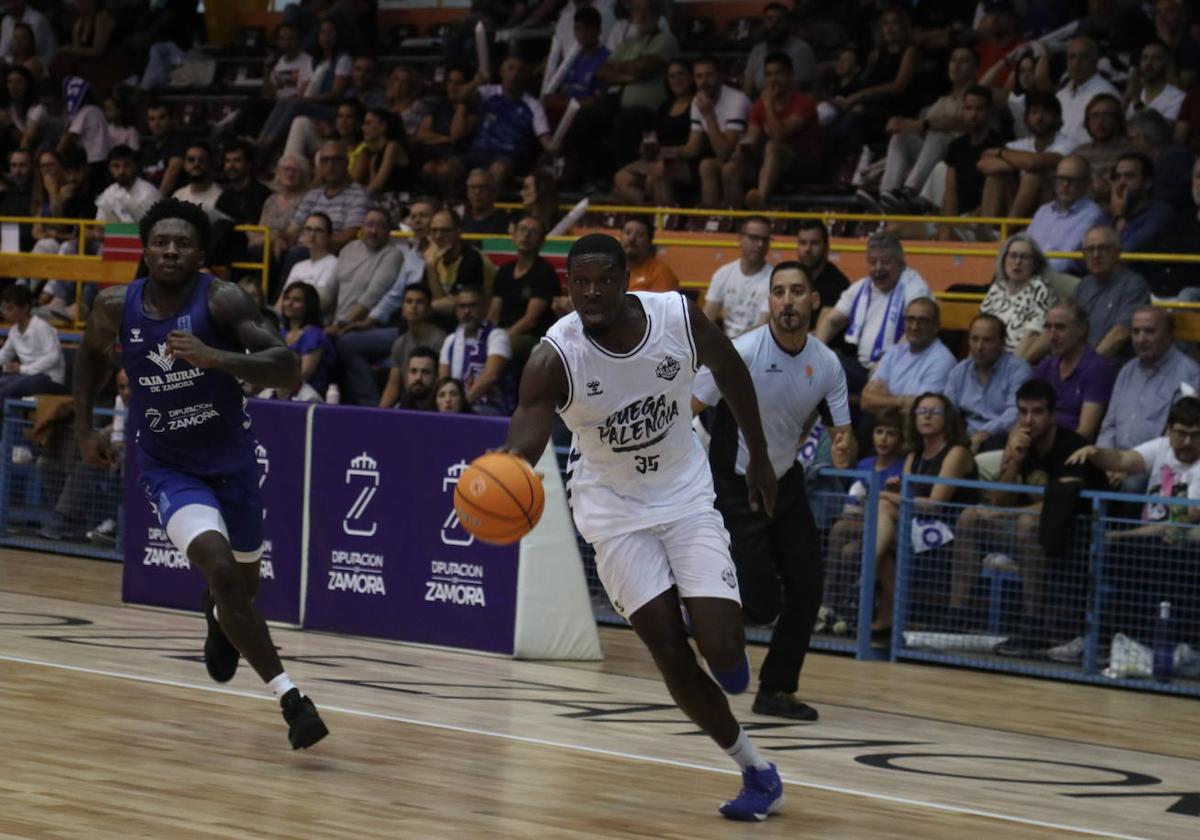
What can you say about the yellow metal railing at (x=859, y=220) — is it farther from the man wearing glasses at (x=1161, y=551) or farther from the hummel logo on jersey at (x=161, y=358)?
the hummel logo on jersey at (x=161, y=358)

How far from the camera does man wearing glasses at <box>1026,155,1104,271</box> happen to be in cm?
1327

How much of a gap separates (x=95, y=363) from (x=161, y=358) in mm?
937

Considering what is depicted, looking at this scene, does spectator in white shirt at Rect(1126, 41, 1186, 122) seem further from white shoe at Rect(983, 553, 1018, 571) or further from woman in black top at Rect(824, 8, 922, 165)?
white shoe at Rect(983, 553, 1018, 571)

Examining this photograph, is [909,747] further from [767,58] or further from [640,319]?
[767,58]

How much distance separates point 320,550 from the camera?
1207cm


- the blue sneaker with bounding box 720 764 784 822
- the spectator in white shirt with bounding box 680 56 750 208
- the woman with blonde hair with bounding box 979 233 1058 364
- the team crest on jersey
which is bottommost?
the blue sneaker with bounding box 720 764 784 822

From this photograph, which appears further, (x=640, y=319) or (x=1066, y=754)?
(x=1066, y=754)

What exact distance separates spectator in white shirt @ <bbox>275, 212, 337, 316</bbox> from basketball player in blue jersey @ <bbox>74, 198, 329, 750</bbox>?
7.57 meters

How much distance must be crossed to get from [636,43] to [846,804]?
38.9ft

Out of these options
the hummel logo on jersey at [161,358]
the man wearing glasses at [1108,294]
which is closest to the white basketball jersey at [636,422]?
the hummel logo on jersey at [161,358]

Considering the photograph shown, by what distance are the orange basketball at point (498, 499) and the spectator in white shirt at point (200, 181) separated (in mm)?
12374

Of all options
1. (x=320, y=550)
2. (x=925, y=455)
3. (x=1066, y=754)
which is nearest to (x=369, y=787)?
(x=1066, y=754)

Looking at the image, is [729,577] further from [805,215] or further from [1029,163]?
[805,215]

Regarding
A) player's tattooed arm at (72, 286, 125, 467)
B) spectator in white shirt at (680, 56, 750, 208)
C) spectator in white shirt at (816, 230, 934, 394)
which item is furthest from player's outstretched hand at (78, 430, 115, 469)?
spectator in white shirt at (680, 56, 750, 208)
